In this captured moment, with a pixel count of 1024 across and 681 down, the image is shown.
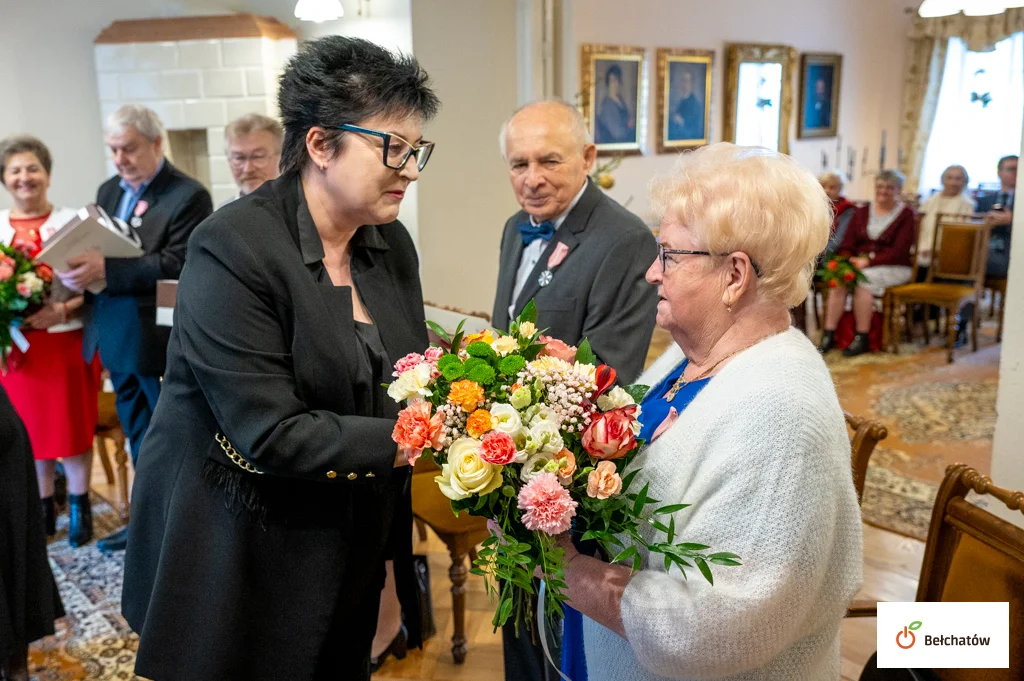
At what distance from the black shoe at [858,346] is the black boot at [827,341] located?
0.58 feet

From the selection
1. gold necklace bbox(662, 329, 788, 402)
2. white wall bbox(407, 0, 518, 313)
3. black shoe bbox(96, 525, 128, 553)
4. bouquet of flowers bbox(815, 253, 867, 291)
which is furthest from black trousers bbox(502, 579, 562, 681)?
bouquet of flowers bbox(815, 253, 867, 291)

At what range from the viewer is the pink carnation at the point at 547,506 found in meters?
1.27

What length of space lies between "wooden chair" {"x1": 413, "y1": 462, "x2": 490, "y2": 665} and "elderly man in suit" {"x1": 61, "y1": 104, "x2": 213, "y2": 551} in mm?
1280

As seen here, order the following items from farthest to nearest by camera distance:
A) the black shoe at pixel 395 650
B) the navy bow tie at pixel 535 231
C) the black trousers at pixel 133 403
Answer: the black trousers at pixel 133 403 → the black shoe at pixel 395 650 → the navy bow tie at pixel 535 231

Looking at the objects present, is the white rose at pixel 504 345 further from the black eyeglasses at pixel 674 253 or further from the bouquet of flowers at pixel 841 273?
the bouquet of flowers at pixel 841 273

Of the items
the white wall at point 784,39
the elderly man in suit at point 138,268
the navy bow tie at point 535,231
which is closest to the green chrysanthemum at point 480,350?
the navy bow tie at point 535,231

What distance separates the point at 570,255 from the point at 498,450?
131 cm

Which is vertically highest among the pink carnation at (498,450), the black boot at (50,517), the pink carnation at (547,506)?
the pink carnation at (498,450)

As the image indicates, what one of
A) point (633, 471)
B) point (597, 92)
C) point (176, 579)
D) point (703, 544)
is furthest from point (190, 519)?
point (597, 92)

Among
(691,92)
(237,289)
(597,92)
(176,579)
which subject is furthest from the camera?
(691,92)

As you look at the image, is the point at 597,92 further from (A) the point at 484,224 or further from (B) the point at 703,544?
(B) the point at 703,544

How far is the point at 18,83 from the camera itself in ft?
18.0

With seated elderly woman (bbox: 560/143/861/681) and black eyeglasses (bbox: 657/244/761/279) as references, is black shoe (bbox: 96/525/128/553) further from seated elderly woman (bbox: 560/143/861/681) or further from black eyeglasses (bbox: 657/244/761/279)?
black eyeglasses (bbox: 657/244/761/279)

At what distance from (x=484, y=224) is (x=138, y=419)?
2.70 meters
